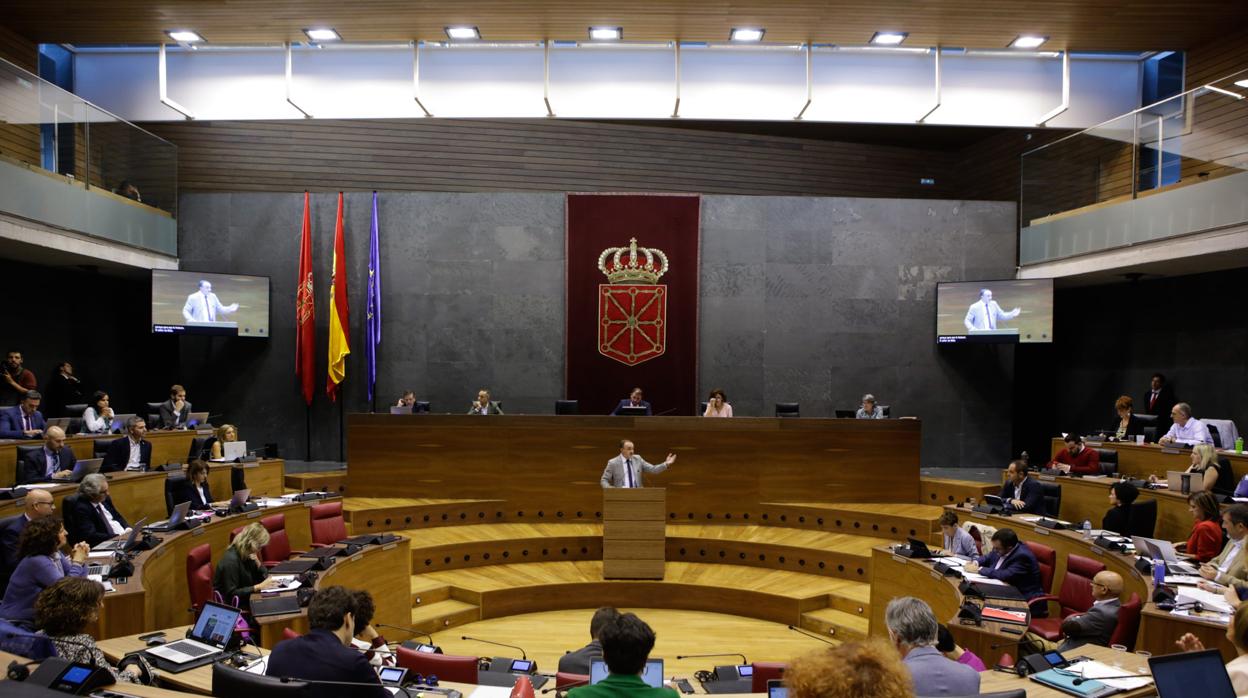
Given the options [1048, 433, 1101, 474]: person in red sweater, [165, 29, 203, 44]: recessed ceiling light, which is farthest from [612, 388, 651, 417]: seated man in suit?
[165, 29, 203, 44]: recessed ceiling light

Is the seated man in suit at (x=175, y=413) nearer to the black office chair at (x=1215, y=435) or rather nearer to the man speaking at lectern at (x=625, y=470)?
the man speaking at lectern at (x=625, y=470)

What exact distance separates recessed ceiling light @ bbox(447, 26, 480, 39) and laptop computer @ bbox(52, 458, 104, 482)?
524 centimetres

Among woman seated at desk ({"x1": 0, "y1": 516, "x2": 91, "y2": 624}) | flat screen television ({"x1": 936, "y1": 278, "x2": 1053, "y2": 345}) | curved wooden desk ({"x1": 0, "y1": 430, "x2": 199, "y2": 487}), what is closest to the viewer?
woman seated at desk ({"x1": 0, "y1": 516, "x2": 91, "y2": 624})

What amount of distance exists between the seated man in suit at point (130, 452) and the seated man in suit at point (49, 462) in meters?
0.43

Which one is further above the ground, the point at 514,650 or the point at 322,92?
the point at 322,92

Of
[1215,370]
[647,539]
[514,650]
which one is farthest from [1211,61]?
[514,650]

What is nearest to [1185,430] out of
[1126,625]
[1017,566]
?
[1017,566]

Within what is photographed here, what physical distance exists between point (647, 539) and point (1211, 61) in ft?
28.2

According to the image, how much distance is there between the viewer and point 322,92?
9367 mm

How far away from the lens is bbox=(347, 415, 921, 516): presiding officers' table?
8.80 metres

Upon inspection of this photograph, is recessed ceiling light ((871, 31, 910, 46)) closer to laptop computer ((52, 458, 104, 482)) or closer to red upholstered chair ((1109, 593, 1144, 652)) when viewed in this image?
red upholstered chair ((1109, 593, 1144, 652))

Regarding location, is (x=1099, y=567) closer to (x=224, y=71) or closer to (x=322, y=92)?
(x=322, y=92)

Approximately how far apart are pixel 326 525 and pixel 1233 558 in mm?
6369

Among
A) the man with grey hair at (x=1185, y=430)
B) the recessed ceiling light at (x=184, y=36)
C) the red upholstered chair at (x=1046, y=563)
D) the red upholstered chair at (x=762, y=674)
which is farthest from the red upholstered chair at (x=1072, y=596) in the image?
the recessed ceiling light at (x=184, y=36)
